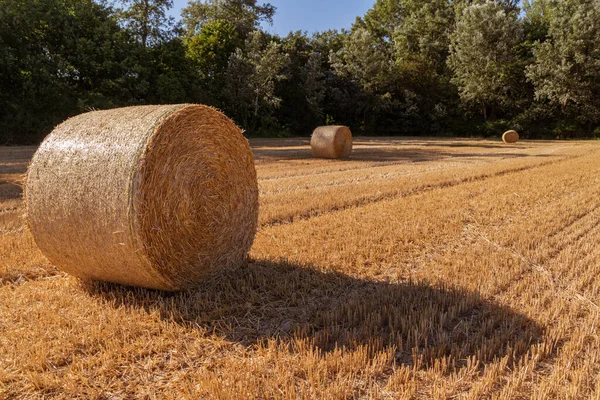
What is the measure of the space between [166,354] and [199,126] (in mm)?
2330

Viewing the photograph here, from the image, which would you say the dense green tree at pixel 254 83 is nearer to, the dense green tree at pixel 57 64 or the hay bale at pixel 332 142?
the dense green tree at pixel 57 64

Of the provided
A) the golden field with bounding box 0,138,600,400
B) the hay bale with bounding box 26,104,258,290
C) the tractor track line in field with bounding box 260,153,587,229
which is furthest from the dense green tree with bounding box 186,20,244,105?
the hay bale with bounding box 26,104,258,290

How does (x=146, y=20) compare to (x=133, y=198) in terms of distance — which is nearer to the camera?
(x=133, y=198)

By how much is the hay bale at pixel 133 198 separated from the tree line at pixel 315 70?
20407 millimetres

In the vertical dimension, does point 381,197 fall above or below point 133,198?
below

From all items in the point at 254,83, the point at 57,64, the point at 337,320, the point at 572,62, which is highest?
the point at 572,62

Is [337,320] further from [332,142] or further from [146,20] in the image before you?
[146,20]

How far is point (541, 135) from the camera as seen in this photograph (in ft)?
112

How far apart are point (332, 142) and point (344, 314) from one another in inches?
533

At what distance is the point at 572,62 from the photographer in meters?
31.7

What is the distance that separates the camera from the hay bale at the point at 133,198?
149 inches

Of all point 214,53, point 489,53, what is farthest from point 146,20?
point 489,53

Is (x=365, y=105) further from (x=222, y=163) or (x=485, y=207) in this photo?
(x=222, y=163)

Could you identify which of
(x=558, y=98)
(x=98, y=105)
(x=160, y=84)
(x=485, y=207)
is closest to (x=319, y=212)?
(x=485, y=207)
